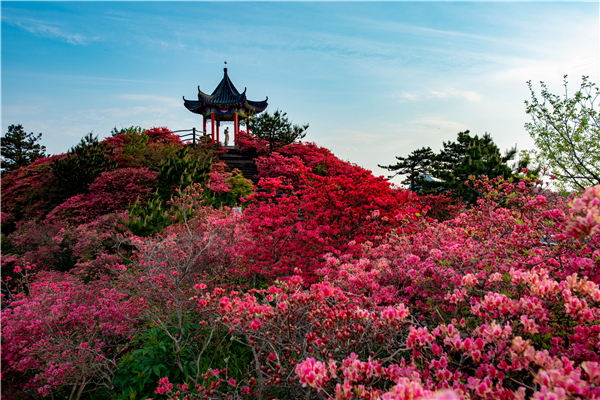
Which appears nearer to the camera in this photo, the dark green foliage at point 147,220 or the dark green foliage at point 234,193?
the dark green foliage at point 147,220

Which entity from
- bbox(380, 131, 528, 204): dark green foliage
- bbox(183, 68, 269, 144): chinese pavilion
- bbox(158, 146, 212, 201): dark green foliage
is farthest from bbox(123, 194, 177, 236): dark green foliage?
bbox(183, 68, 269, 144): chinese pavilion

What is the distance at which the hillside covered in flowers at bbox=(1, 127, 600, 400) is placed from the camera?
6.27 feet

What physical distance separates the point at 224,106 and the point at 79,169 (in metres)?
10.7

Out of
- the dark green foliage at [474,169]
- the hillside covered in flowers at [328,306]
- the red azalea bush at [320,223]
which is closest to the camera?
the hillside covered in flowers at [328,306]

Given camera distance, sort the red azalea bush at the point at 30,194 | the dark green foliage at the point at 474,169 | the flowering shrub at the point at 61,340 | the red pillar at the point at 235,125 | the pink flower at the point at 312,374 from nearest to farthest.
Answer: the pink flower at the point at 312,374, the flowering shrub at the point at 61,340, the red azalea bush at the point at 30,194, the dark green foliage at the point at 474,169, the red pillar at the point at 235,125

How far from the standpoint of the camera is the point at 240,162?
18.6 meters

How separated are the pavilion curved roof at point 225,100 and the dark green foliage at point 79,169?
31.4 feet

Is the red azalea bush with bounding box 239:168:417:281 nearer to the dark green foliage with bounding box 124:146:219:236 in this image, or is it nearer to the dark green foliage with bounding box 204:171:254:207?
the dark green foliage with bounding box 124:146:219:236

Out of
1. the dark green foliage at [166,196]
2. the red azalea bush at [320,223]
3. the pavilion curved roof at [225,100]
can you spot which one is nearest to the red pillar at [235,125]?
the pavilion curved roof at [225,100]

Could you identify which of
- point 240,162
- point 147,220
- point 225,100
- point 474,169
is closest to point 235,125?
point 225,100

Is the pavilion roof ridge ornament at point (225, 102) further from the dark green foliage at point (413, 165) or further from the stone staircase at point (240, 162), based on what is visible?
the dark green foliage at point (413, 165)

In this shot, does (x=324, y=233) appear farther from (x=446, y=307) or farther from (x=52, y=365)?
(x=52, y=365)

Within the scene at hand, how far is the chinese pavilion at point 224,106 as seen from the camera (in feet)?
68.1

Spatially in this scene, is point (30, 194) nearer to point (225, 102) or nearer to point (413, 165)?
point (225, 102)
